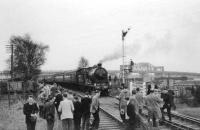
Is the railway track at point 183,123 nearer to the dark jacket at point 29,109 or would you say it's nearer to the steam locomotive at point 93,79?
the dark jacket at point 29,109

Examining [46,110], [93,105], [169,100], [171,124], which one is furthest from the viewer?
[169,100]

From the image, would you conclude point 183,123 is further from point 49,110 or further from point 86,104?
point 49,110

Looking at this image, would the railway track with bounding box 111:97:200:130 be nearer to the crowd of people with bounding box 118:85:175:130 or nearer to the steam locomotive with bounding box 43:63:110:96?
the crowd of people with bounding box 118:85:175:130

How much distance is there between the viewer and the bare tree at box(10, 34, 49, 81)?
8088 cm

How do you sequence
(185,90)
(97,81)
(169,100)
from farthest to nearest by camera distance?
(185,90) → (97,81) → (169,100)

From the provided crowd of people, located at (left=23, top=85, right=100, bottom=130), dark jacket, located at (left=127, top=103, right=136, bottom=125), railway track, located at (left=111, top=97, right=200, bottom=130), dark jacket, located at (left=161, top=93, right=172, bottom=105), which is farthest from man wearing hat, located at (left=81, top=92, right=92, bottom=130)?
dark jacket, located at (left=161, top=93, right=172, bottom=105)

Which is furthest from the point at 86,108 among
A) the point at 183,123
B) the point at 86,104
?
the point at 183,123

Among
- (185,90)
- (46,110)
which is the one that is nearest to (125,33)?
(185,90)

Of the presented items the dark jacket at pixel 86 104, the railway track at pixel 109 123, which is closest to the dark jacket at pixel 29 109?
the dark jacket at pixel 86 104

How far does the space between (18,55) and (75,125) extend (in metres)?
71.8

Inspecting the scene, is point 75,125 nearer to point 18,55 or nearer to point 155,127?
point 155,127

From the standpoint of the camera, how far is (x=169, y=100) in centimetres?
1708

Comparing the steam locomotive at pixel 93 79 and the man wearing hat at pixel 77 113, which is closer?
the man wearing hat at pixel 77 113

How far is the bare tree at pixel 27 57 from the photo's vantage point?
8088cm
